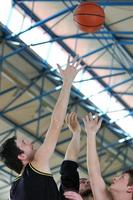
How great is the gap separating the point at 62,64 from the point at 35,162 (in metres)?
12.3

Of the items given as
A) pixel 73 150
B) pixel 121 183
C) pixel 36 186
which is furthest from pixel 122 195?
pixel 73 150

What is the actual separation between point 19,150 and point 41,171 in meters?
0.32

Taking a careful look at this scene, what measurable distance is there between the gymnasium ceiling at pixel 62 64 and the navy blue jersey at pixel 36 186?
9.39 metres

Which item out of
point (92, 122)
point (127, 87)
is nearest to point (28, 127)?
point (127, 87)

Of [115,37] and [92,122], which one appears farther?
[115,37]

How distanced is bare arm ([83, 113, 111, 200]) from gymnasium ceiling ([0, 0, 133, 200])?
8351mm

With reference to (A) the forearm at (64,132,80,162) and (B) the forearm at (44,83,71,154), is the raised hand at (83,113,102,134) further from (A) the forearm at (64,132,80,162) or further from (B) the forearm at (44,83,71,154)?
(B) the forearm at (44,83,71,154)

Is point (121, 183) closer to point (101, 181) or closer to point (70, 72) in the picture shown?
point (101, 181)

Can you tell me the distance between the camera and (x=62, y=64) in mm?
15773

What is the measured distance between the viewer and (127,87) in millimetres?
17781

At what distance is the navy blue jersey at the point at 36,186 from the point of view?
140 inches

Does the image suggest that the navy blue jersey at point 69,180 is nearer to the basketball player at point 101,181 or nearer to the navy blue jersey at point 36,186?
the basketball player at point 101,181

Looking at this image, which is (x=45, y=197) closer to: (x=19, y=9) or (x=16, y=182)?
(x=16, y=182)

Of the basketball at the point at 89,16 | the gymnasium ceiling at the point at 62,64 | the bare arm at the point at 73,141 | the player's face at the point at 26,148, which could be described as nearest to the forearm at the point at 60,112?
the player's face at the point at 26,148
